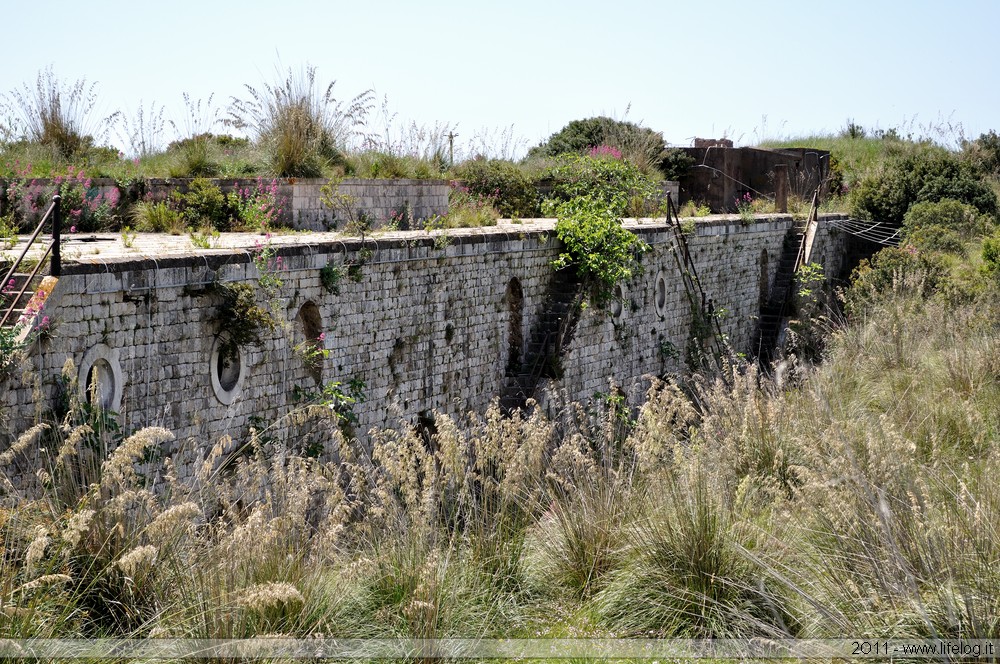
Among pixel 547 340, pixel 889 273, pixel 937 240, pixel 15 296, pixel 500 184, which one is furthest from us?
pixel 937 240

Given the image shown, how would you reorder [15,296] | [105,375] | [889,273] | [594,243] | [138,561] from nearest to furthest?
[138,561], [15,296], [105,375], [594,243], [889,273]

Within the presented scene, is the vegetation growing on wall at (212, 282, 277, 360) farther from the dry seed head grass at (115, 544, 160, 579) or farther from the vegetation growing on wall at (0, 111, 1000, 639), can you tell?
the dry seed head grass at (115, 544, 160, 579)

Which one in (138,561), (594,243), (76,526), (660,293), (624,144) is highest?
(624,144)

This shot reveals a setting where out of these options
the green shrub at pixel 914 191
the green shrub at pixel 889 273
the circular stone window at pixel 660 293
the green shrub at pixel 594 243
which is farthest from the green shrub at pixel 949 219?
the green shrub at pixel 594 243

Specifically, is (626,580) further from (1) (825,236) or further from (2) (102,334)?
(1) (825,236)

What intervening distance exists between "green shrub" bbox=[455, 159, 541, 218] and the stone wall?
9.77 ft

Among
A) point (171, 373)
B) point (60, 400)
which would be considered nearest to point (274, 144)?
point (171, 373)

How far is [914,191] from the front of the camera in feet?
83.6

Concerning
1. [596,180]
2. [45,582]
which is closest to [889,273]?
[596,180]

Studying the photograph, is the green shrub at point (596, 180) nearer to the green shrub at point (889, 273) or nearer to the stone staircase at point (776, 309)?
the green shrub at point (889, 273)

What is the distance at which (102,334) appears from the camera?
766cm

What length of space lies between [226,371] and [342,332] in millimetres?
1563

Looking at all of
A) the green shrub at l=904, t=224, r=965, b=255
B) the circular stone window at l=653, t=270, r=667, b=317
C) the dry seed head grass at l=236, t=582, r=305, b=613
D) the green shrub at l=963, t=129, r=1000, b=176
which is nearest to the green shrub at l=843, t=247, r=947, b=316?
the green shrub at l=904, t=224, r=965, b=255

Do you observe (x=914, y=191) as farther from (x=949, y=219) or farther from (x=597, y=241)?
(x=597, y=241)
